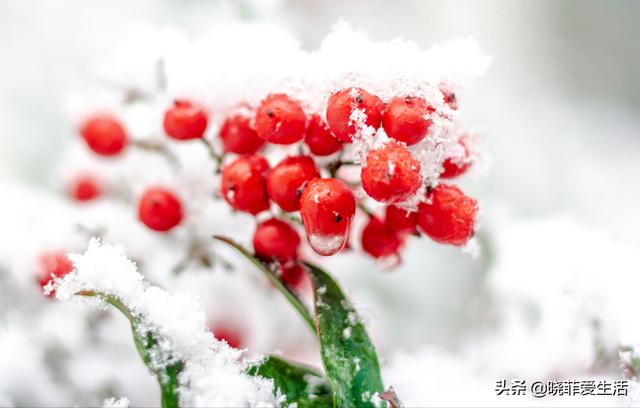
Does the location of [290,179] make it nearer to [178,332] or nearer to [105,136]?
[178,332]

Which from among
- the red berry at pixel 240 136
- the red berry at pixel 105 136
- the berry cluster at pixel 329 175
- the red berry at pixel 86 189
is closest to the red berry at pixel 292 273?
the berry cluster at pixel 329 175

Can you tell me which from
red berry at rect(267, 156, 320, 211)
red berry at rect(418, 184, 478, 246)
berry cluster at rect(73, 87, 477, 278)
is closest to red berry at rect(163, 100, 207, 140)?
berry cluster at rect(73, 87, 477, 278)

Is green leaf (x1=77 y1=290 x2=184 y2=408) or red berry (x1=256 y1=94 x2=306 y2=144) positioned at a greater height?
red berry (x1=256 y1=94 x2=306 y2=144)

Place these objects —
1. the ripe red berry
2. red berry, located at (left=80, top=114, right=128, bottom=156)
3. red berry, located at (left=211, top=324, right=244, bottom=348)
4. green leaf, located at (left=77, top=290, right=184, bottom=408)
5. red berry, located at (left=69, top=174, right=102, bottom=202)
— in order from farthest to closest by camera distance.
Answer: red berry, located at (left=69, top=174, right=102, bottom=202) < red berry, located at (left=80, top=114, right=128, bottom=156) < red berry, located at (left=211, top=324, right=244, bottom=348) < the ripe red berry < green leaf, located at (left=77, top=290, right=184, bottom=408)

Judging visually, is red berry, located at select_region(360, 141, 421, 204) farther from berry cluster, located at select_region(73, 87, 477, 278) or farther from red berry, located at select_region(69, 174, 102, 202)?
red berry, located at select_region(69, 174, 102, 202)

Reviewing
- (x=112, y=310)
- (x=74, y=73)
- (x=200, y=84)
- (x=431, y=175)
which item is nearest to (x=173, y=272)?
(x=112, y=310)

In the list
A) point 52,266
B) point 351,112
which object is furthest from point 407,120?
point 52,266
